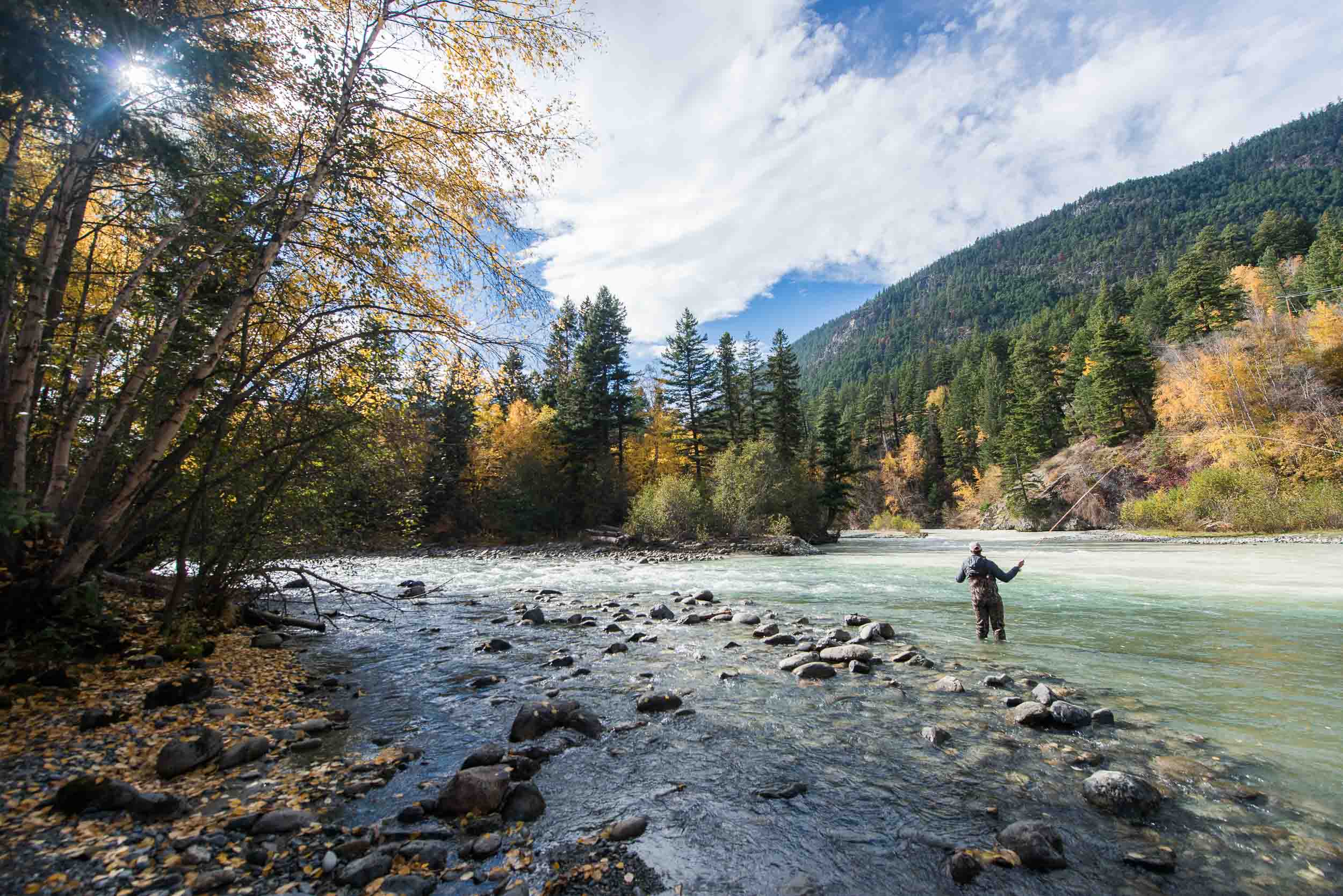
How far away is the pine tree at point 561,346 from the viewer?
6.25 meters

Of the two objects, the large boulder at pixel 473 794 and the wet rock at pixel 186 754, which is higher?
the wet rock at pixel 186 754

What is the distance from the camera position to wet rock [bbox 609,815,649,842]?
11.2ft

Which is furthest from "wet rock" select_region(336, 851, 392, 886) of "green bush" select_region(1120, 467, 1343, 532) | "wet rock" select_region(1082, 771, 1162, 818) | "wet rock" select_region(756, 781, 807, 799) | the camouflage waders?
"green bush" select_region(1120, 467, 1343, 532)

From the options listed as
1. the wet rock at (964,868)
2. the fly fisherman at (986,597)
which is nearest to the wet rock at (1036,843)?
the wet rock at (964,868)

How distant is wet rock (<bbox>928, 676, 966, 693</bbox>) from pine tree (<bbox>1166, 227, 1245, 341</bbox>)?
6125cm

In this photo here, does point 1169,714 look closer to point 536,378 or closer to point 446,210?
point 536,378

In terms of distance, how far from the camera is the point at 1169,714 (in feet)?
17.5

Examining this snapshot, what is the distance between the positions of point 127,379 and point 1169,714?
35.5ft

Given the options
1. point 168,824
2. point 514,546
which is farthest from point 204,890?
point 514,546

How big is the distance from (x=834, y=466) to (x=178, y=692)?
4032 cm

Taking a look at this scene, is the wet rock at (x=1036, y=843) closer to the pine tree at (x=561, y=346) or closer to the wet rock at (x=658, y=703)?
the wet rock at (x=658, y=703)

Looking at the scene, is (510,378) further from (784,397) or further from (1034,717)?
(784,397)

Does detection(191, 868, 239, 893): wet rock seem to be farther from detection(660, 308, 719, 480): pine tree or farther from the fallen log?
detection(660, 308, 719, 480): pine tree

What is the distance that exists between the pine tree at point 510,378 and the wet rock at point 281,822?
4.00 m
